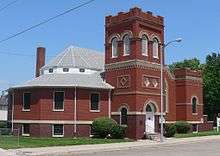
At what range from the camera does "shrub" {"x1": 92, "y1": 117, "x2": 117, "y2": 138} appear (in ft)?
139

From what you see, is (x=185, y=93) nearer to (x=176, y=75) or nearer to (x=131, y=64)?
(x=176, y=75)

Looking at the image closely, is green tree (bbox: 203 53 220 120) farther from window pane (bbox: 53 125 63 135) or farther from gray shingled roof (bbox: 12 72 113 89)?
window pane (bbox: 53 125 63 135)

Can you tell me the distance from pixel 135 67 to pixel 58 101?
8097mm

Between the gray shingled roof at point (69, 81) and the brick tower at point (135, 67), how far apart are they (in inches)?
55.4

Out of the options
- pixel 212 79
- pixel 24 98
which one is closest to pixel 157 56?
pixel 24 98

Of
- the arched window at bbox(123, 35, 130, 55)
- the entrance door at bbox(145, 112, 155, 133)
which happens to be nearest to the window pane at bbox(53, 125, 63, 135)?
the entrance door at bbox(145, 112, 155, 133)

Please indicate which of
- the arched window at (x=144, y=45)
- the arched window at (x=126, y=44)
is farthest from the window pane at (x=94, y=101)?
the arched window at (x=144, y=45)

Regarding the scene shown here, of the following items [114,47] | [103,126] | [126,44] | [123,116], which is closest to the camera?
[103,126]

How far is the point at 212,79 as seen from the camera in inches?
2940

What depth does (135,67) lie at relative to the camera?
1724 inches

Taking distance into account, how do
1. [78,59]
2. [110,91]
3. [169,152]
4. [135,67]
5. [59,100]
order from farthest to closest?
1. [78,59]
2. [110,91]
3. [59,100]
4. [135,67]
5. [169,152]

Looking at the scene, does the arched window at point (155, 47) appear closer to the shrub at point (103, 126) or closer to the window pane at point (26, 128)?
the shrub at point (103, 126)

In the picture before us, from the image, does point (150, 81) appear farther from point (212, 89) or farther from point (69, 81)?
point (212, 89)

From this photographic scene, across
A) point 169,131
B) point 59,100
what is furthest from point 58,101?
point 169,131
